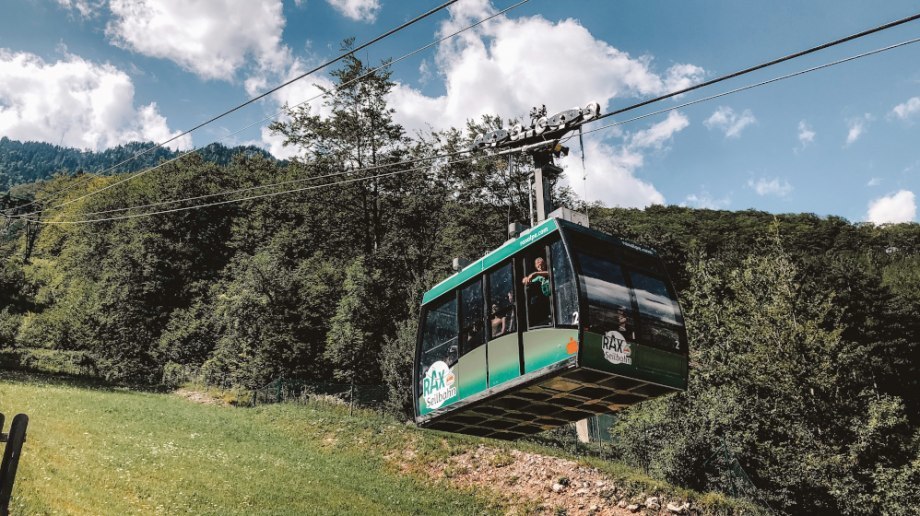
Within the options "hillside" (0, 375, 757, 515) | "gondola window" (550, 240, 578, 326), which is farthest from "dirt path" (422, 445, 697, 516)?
"gondola window" (550, 240, 578, 326)

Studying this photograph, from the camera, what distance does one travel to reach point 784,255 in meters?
37.3

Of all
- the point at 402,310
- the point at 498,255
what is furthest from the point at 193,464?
the point at 402,310

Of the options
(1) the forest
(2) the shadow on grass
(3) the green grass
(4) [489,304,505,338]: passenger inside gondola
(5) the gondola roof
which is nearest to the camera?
(5) the gondola roof

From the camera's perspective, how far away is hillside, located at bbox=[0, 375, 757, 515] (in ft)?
62.5

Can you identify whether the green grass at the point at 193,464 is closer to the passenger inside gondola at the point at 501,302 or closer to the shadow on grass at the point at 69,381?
the shadow on grass at the point at 69,381

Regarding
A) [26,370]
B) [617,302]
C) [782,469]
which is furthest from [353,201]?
[617,302]

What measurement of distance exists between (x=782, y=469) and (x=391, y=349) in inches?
777

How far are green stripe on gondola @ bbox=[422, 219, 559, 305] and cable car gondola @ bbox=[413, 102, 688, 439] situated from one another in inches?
1.1

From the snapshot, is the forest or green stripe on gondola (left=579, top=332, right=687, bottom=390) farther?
the forest

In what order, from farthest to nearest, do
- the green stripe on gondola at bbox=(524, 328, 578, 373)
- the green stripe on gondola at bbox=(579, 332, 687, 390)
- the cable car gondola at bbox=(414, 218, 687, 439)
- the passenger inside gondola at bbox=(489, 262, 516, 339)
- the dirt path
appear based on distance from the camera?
the dirt path
the passenger inside gondola at bbox=(489, 262, 516, 339)
the cable car gondola at bbox=(414, 218, 687, 439)
the green stripe on gondola at bbox=(524, 328, 578, 373)
the green stripe on gondola at bbox=(579, 332, 687, 390)

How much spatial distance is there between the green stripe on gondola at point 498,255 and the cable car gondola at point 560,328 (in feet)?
0.09

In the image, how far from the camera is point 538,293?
39.5 ft

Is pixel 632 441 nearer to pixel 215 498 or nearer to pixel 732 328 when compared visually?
pixel 732 328

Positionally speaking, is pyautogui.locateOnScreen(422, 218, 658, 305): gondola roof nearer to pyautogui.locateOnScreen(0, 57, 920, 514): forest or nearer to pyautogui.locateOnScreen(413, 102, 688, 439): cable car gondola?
pyautogui.locateOnScreen(413, 102, 688, 439): cable car gondola
